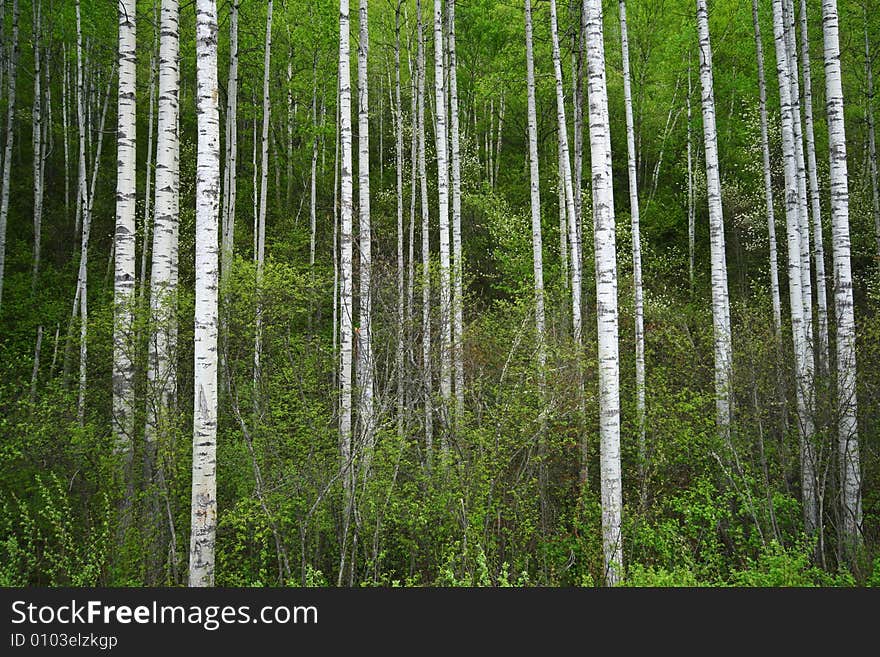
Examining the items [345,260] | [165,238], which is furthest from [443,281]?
[165,238]

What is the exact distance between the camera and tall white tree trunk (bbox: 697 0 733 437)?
7.41 metres

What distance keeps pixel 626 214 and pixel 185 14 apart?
1341cm

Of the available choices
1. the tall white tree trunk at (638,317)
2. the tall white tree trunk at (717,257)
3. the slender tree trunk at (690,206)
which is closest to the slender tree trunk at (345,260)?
the tall white tree trunk at (638,317)

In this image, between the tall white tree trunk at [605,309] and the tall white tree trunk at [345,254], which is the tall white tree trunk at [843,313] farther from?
the tall white tree trunk at [345,254]

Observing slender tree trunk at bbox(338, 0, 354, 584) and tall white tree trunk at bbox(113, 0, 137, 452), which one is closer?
tall white tree trunk at bbox(113, 0, 137, 452)

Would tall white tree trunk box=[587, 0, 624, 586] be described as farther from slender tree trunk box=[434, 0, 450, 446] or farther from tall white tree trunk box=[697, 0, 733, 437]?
tall white tree trunk box=[697, 0, 733, 437]

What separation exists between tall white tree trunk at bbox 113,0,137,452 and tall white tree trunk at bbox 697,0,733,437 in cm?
677

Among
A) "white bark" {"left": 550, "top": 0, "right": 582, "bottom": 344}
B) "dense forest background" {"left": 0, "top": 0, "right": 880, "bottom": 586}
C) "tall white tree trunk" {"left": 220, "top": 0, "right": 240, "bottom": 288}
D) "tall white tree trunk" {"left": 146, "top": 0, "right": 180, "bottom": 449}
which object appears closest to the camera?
"dense forest background" {"left": 0, "top": 0, "right": 880, "bottom": 586}

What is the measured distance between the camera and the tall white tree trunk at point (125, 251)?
17.9 feet

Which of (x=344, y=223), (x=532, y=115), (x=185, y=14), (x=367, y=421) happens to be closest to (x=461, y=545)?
(x=367, y=421)

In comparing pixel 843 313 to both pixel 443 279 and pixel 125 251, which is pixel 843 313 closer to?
pixel 443 279

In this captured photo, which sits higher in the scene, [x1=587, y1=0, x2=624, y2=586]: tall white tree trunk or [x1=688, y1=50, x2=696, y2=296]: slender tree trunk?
[x1=688, y1=50, x2=696, y2=296]: slender tree trunk

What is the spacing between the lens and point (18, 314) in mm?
13086

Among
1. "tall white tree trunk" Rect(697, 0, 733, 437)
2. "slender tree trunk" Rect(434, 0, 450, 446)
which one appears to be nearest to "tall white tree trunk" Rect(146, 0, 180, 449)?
"slender tree trunk" Rect(434, 0, 450, 446)
